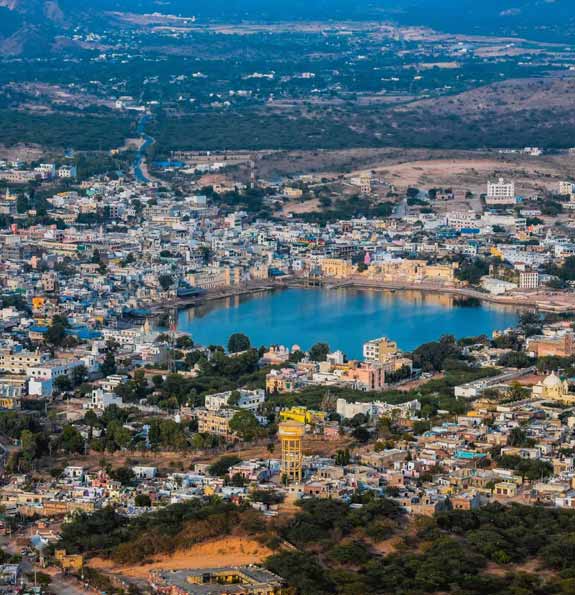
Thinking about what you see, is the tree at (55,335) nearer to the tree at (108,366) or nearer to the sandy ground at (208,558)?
the tree at (108,366)

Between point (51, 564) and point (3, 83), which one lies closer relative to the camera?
point (51, 564)

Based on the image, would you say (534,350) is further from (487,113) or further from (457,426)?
(487,113)

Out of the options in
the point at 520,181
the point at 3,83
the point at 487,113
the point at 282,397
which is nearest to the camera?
the point at 282,397

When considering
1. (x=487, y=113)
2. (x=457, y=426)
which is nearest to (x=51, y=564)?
(x=457, y=426)

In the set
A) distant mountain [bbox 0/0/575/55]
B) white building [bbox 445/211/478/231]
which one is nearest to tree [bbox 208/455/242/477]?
white building [bbox 445/211/478/231]

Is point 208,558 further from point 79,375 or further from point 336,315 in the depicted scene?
point 336,315
